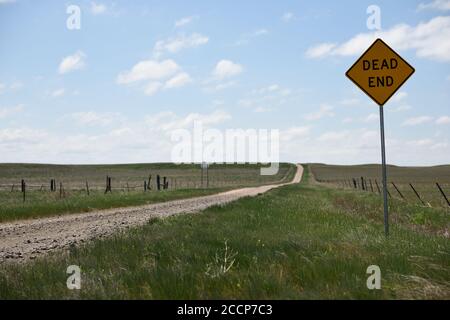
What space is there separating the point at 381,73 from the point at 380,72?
0.03m

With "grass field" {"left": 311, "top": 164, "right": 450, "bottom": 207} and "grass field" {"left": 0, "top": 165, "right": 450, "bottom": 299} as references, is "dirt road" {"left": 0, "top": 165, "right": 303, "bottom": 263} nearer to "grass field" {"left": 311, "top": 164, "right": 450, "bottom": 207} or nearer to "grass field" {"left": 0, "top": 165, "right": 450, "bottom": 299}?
"grass field" {"left": 0, "top": 165, "right": 450, "bottom": 299}

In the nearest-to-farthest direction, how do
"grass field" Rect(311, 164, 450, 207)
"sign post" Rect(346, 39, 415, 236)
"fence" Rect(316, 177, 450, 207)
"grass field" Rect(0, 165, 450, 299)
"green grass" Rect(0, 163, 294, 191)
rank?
1. "grass field" Rect(0, 165, 450, 299)
2. "sign post" Rect(346, 39, 415, 236)
3. "fence" Rect(316, 177, 450, 207)
4. "grass field" Rect(311, 164, 450, 207)
5. "green grass" Rect(0, 163, 294, 191)

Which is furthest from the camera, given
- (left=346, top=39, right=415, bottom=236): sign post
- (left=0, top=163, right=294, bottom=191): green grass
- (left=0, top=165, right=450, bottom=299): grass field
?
(left=0, top=163, right=294, bottom=191): green grass

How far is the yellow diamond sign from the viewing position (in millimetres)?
10328

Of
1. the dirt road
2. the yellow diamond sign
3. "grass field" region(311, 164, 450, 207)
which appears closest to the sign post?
the yellow diamond sign

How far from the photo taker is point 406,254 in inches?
296

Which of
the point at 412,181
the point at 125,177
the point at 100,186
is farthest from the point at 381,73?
the point at 125,177

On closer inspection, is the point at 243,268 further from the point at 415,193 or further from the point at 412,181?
the point at 412,181

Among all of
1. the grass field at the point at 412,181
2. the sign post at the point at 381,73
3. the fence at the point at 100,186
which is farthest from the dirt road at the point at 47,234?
the grass field at the point at 412,181

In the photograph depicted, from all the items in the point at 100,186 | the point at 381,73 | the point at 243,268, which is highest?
the point at 381,73

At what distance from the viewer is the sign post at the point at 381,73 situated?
10.3 metres

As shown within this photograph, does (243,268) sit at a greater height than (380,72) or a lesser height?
lesser

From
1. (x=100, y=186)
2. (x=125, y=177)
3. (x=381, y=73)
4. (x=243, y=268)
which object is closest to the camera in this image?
(x=243, y=268)

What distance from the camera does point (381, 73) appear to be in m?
10.5
